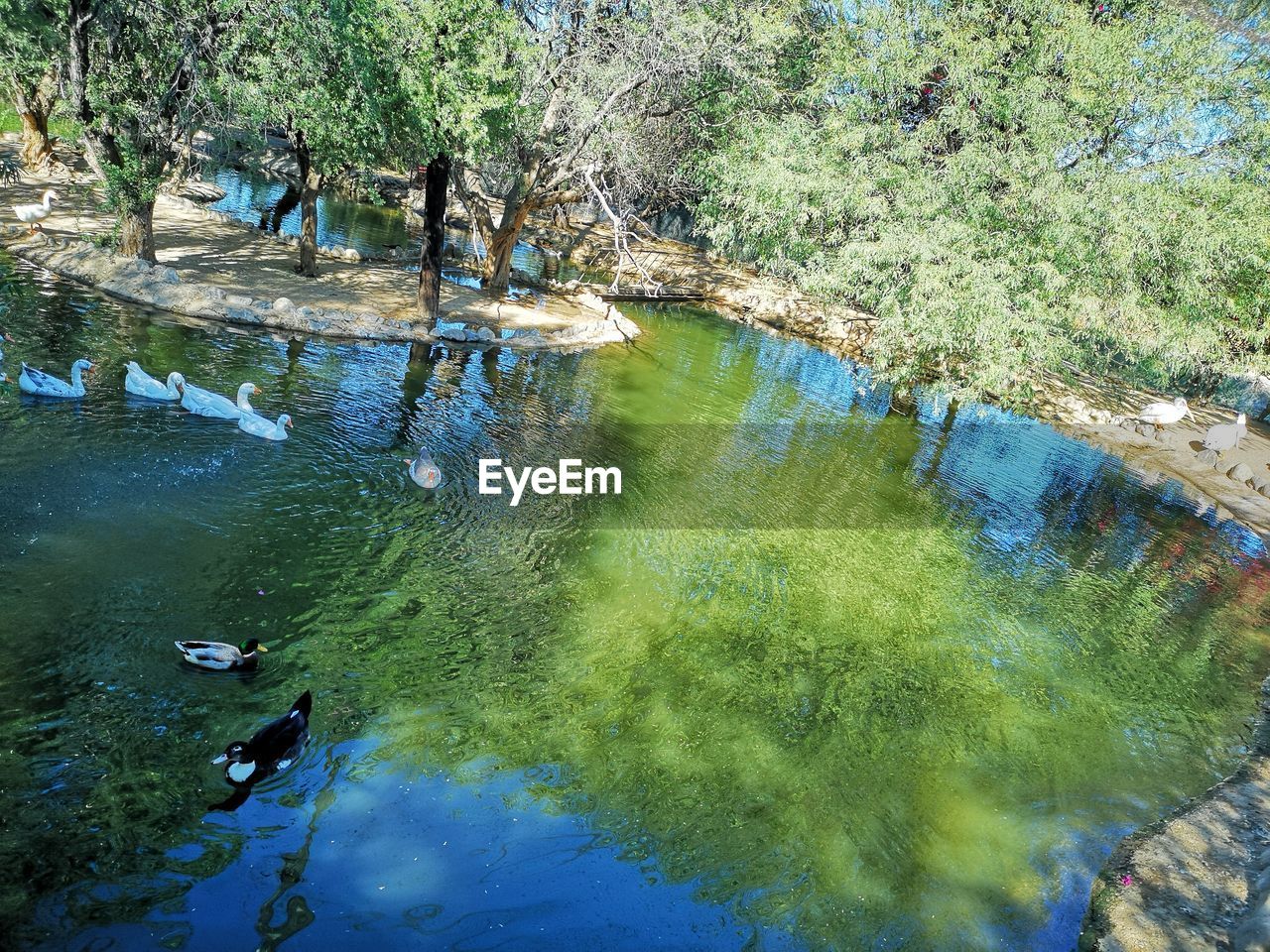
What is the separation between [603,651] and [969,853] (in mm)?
A: 4298

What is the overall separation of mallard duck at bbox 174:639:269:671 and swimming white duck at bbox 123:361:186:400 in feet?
20.8

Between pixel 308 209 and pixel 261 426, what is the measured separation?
11.1 metres

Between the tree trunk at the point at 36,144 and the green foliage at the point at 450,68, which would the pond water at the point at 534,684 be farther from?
the tree trunk at the point at 36,144

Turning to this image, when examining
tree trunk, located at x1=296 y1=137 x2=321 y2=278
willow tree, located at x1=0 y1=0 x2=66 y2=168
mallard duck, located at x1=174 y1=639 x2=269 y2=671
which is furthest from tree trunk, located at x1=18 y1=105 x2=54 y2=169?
mallard duck, located at x1=174 y1=639 x2=269 y2=671

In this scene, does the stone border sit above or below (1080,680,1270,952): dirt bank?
above

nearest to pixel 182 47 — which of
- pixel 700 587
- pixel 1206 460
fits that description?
pixel 700 587

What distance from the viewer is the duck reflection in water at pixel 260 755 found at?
6.28 meters

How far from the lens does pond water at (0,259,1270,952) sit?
5.98 meters

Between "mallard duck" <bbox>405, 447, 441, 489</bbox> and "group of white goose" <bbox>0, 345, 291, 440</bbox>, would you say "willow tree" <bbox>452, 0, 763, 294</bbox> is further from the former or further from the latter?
"mallard duck" <bbox>405, 447, 441, 489</bbox>

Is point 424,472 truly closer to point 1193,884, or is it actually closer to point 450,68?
point 450,68

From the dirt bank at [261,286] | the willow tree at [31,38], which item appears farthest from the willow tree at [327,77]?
the dirt bank at [261,286]

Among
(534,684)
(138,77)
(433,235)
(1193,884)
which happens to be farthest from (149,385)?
(1193,884)

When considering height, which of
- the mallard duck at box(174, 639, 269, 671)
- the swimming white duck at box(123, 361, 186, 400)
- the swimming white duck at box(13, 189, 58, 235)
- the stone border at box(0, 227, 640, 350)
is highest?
the swimming white duck at box(13, 189, 58, 235)

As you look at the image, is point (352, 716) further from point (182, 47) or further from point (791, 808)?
point (182, 47)
